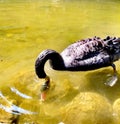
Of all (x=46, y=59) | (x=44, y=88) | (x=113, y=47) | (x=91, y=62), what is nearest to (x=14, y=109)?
(x=44, y=88)

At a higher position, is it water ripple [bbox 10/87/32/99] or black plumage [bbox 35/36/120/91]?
black plumage [bbox 35/36/120/91]

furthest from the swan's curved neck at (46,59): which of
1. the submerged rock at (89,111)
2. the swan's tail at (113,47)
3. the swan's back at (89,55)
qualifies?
the swan's tail at (113,47)

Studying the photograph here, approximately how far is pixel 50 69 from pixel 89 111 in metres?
1.89

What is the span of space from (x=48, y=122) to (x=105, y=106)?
1120mm

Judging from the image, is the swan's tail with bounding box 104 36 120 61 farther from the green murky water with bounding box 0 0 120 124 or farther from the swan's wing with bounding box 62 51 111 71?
the green murky water with bounding box 0 0 120 124

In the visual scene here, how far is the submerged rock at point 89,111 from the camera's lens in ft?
23.3

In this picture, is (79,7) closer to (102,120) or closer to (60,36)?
(60,36)

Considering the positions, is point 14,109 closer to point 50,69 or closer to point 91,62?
point 50,69

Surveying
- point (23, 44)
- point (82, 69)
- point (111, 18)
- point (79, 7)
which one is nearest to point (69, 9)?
point (79, 7)

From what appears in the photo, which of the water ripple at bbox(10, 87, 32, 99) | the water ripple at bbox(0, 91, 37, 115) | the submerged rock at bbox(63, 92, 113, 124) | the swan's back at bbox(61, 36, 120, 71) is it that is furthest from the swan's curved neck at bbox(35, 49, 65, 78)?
the submerged rock at bbox(63, 92, 113, 124)

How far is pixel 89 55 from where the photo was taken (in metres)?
8.34

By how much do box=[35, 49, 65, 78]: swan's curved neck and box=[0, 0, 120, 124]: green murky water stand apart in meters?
0.38

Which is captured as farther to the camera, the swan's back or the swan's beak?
the swan's back

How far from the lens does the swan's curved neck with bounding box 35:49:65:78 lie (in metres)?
7.57
